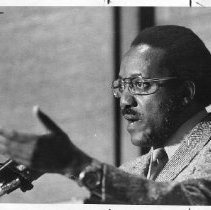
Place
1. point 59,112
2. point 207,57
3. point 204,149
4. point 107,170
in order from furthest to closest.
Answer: point 59,112
point 207,57
point 204,149
point 107,170

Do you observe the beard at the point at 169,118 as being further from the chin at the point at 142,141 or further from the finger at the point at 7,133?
the finger at the point at 7,133

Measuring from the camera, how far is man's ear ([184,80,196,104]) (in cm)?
328

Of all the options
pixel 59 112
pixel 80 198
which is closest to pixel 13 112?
pixel 59 112

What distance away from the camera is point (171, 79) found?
10.7ft

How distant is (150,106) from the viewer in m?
3.29

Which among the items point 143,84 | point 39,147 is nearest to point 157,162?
point 143,84

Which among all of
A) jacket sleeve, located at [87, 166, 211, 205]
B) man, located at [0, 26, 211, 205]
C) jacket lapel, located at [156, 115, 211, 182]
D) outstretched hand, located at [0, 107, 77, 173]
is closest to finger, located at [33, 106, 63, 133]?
outstretched hand, located at [0, 107, 77, 173]

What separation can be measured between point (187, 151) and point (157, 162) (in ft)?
0.65

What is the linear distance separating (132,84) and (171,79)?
17cm

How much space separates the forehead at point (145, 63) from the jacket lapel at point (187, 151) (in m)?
0.29

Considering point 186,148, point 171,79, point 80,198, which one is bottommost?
point 80,198

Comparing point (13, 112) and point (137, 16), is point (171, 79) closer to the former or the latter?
point (137, 16)

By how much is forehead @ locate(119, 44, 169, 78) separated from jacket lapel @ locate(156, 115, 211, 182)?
0.29m

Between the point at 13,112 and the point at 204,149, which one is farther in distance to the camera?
the point at 13,112
